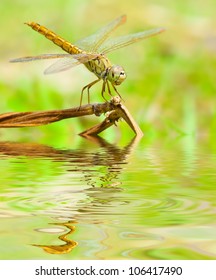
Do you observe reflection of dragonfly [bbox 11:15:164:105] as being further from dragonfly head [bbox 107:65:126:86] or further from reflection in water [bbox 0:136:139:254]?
reflection in water [bbox 0:136:139:254]

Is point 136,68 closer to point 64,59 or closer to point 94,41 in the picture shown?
point 94,41

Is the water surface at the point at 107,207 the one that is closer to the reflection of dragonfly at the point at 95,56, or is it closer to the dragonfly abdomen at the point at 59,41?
the reflection of dragonfly at the point at 95,56

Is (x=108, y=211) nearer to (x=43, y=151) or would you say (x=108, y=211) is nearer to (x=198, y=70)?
(x=43, y=151)

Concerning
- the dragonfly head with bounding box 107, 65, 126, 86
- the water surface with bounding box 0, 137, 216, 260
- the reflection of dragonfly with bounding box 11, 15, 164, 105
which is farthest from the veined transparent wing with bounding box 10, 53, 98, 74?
the water surface with bounding box 0, 137, 216, 260

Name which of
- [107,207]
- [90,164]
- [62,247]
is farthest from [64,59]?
[62,247]
